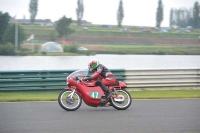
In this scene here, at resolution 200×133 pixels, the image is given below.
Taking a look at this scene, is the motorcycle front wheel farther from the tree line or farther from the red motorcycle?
the tree line

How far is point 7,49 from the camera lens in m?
10.9

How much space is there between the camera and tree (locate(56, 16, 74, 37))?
560 inches

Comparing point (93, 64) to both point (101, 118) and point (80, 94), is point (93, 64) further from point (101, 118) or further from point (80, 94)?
point (101, 118)

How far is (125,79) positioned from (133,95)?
3.66 feet

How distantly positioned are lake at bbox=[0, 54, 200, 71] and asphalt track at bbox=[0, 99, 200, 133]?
1.31 m

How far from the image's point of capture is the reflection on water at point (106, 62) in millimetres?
11930

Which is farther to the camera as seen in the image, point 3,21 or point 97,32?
point 97,32

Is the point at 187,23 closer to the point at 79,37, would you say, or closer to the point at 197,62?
the point at 197,62

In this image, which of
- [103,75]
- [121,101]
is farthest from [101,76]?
[121,101]

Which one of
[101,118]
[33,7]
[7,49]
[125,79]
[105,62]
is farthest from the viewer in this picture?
[125,79]

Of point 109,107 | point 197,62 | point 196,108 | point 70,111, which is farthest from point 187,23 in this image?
point 70,111

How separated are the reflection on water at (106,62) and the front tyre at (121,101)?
2300mm

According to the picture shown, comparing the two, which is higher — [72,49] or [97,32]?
[97,32]

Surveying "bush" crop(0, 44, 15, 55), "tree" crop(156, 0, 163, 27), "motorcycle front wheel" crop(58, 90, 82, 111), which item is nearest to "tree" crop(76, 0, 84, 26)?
"tree" crop(156, 0, 163, 27)
